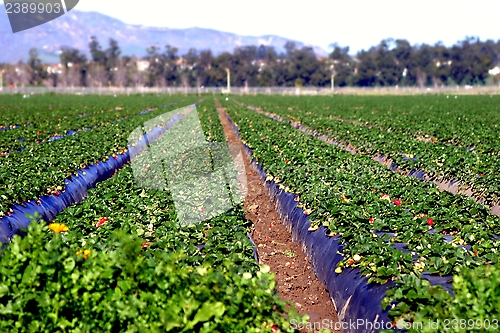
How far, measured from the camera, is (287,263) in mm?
8633

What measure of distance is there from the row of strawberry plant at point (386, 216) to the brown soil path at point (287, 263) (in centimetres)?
67

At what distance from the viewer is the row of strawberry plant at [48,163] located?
9.51m

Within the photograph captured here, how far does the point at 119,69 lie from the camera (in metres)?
139

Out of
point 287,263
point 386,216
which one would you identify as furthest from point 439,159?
point 287,263

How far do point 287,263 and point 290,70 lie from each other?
121 m

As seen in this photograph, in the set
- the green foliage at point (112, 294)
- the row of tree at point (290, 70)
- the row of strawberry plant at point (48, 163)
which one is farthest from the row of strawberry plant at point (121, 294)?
the row of tree at point (290, 70)

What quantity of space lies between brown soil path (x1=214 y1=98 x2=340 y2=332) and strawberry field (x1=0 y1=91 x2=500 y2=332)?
23cm

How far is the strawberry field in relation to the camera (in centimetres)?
420

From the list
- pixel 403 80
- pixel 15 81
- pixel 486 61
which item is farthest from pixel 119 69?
pixel 486 61

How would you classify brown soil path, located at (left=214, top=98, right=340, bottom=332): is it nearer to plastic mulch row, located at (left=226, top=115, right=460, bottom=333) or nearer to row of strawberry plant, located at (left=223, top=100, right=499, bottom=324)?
plastic mulch row, located at (left=226, top=115, right=460, bottom=333)

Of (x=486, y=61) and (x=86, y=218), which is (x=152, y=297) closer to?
(x=86, y=218)

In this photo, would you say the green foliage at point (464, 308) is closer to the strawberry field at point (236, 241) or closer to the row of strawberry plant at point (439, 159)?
the strawberry field at point (236, 241)

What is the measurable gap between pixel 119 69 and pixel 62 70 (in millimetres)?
14130

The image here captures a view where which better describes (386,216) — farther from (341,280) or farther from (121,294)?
(121,294)
